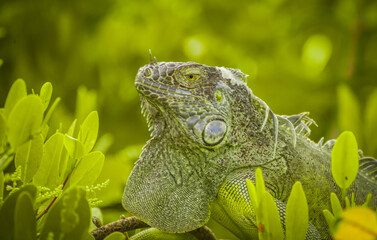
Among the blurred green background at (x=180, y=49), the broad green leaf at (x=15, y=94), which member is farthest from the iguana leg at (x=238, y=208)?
the blurred green background at (x=180, y=49)

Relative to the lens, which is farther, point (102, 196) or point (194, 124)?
point (102, 196)

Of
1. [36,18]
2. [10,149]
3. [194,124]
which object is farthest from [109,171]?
[36,18]

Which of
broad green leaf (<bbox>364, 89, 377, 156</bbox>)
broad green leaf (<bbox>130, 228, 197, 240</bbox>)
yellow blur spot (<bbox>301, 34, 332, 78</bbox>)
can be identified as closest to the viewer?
broad green leaf (<bbox>130, 228, 197, 240</bbox>)

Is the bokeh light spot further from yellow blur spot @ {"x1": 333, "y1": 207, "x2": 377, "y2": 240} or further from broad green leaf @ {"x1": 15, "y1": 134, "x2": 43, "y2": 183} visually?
yellow blur spot @ {"x1": 333, "y1": 207, "x2": 377, "y2": 240}

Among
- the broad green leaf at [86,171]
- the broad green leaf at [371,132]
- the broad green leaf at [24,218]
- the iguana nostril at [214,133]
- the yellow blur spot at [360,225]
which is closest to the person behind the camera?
the yellow blur spot at [360,225]

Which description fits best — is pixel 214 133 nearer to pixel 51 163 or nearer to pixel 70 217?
pixel 51 163

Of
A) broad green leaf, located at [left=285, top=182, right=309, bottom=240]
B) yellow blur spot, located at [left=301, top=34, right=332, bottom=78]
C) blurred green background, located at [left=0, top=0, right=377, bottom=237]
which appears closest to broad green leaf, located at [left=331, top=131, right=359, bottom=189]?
broad green leaf, located at [left=285, top=182, right=309, bottom=240]

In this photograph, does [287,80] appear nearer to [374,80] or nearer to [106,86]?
[374,80]

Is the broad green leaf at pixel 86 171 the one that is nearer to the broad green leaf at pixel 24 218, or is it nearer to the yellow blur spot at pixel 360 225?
the broad green leaf at pixel 24 218
